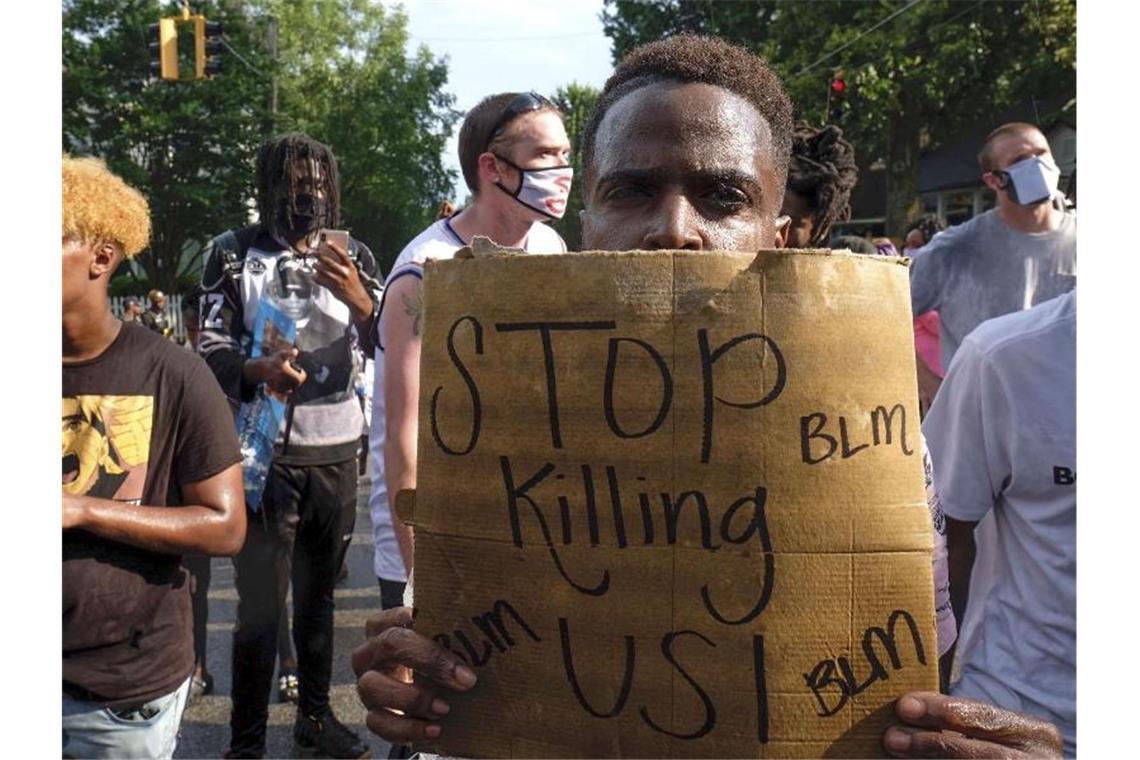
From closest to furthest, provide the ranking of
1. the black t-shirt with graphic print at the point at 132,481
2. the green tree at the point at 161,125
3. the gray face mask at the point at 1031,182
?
the black t-shirt with graphic print at the point at 132,481 → the gray face mask at the point at 1031,182 → the green tree at the point at 161,125

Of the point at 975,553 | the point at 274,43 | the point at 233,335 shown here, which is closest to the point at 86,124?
the point at 274,43

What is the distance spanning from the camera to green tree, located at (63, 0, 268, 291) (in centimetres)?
2870

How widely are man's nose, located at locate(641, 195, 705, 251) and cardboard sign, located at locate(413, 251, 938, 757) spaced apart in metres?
Answer: 0.24

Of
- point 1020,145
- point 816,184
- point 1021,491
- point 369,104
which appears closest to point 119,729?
point 1021,491

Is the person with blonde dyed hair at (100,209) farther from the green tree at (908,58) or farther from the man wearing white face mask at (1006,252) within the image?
the green tree at (908,58)

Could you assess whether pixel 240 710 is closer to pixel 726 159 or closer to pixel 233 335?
pixel 233 335

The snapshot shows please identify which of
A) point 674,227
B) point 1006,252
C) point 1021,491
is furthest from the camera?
point 1006,252

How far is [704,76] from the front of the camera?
158cm

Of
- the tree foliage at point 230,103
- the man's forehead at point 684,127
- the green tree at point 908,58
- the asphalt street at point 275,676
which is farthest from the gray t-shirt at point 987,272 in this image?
the tree foliage at point 230,103

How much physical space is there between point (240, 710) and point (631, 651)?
123 inches

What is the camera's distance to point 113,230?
2.57 meters

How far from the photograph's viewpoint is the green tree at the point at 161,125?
28703 millimetres

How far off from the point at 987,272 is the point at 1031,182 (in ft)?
1.38

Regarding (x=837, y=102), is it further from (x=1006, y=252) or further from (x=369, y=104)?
(x=1006, y=252)
